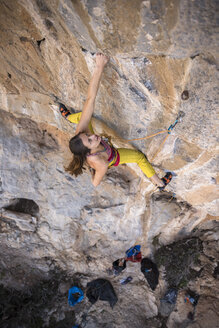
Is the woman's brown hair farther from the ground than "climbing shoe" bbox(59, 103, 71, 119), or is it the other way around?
"climbing shoe" bbox(59, 103, 71, 119)

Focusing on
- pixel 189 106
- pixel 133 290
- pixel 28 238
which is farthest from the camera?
pixel 133 290

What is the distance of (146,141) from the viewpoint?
3008 mm

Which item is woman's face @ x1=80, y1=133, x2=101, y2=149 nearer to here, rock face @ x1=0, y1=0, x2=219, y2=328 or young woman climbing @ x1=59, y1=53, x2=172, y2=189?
young woman climbing @ x1=59, y1=53, x2=172, y2=189

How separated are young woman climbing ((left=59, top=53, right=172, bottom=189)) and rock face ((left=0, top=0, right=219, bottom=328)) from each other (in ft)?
0.68

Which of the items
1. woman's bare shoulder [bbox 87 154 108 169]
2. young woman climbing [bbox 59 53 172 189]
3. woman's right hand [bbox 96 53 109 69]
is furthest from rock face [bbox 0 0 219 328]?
woman's bare shoulder [bbox 87 154 108 169]

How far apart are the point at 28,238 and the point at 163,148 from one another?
417 centimetres

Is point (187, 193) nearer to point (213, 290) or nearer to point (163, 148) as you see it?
point (163, 148)

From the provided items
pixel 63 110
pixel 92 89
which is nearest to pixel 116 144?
pixel 63 110

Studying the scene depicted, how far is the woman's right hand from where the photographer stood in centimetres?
203

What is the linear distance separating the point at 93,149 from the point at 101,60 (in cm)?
110

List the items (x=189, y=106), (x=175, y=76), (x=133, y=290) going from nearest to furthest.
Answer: (x=175, y=76), (x=189, y=106), (x=133, y=290)

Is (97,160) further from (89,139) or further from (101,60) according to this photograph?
(101,60)

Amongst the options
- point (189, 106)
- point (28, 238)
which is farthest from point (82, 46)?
point (28, 238)

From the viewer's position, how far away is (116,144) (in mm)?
3445
